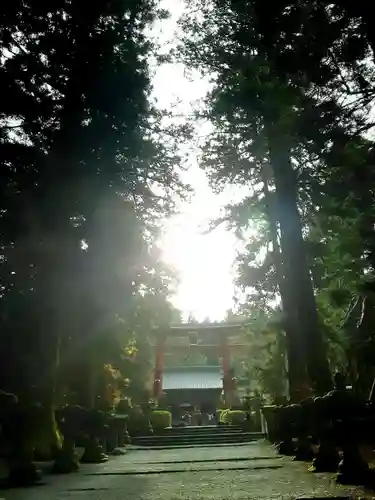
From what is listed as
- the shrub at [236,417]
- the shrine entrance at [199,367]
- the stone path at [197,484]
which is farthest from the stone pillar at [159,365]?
the stone path at [197,484]

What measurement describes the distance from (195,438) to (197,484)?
1397 centimetres

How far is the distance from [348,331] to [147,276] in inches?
236

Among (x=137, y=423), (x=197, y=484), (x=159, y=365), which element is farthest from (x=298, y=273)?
(x=159, y=365)

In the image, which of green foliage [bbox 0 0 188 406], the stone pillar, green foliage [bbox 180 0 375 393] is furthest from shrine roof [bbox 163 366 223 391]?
green foliage [bbox 0 0 188 406]

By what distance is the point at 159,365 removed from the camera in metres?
34.5

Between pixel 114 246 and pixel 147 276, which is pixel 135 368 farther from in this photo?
pixel 114 246

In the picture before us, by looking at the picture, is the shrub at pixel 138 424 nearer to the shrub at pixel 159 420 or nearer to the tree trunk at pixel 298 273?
the shrub at pixel 159 420

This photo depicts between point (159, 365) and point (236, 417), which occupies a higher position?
point (159, 365)

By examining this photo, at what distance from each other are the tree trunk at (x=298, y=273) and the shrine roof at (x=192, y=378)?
88.3 feet

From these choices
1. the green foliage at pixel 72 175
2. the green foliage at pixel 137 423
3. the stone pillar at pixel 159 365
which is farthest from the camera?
the stone pillar at pixel 159 365

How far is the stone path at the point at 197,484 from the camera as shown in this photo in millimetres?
5492

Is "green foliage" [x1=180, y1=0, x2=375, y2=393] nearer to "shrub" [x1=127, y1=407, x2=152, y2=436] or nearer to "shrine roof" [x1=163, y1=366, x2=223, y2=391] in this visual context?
"shrub" [x1=127, y1=407, x2=152, y2=436]

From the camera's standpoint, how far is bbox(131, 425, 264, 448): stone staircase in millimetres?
18500

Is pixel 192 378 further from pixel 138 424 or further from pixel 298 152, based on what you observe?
pixel 298 152
